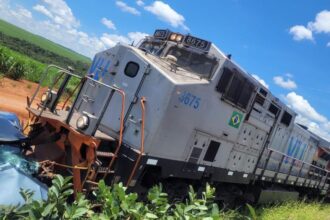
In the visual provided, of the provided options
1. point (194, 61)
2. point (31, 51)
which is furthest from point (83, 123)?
point (31, 51)

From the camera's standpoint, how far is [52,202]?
2.76 m

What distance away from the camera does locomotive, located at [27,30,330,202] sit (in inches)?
264

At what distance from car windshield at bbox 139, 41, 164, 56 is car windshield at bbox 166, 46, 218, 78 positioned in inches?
10.5

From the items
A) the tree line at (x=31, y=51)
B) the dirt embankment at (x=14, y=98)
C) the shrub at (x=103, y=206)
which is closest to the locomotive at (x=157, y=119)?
the shrub at (x=103, y=206)

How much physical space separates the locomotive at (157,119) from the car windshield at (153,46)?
0.11 ft

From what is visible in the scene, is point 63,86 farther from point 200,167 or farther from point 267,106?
point 267,106

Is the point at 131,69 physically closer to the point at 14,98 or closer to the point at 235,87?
the point at 235,87

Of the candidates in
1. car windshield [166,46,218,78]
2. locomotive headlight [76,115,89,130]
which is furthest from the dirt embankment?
locomotive headlight [76,115,89,130]

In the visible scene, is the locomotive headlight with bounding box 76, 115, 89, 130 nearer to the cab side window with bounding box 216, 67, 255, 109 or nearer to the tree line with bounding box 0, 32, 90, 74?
the cab side window with bounding box 216, 67, 255, 109

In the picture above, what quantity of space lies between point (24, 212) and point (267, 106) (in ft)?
30.5

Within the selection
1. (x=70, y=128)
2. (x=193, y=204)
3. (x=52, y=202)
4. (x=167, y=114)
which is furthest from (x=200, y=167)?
(x=52, y=202)

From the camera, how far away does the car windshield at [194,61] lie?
8250mm

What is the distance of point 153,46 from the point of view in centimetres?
927

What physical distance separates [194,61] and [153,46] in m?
1.28
